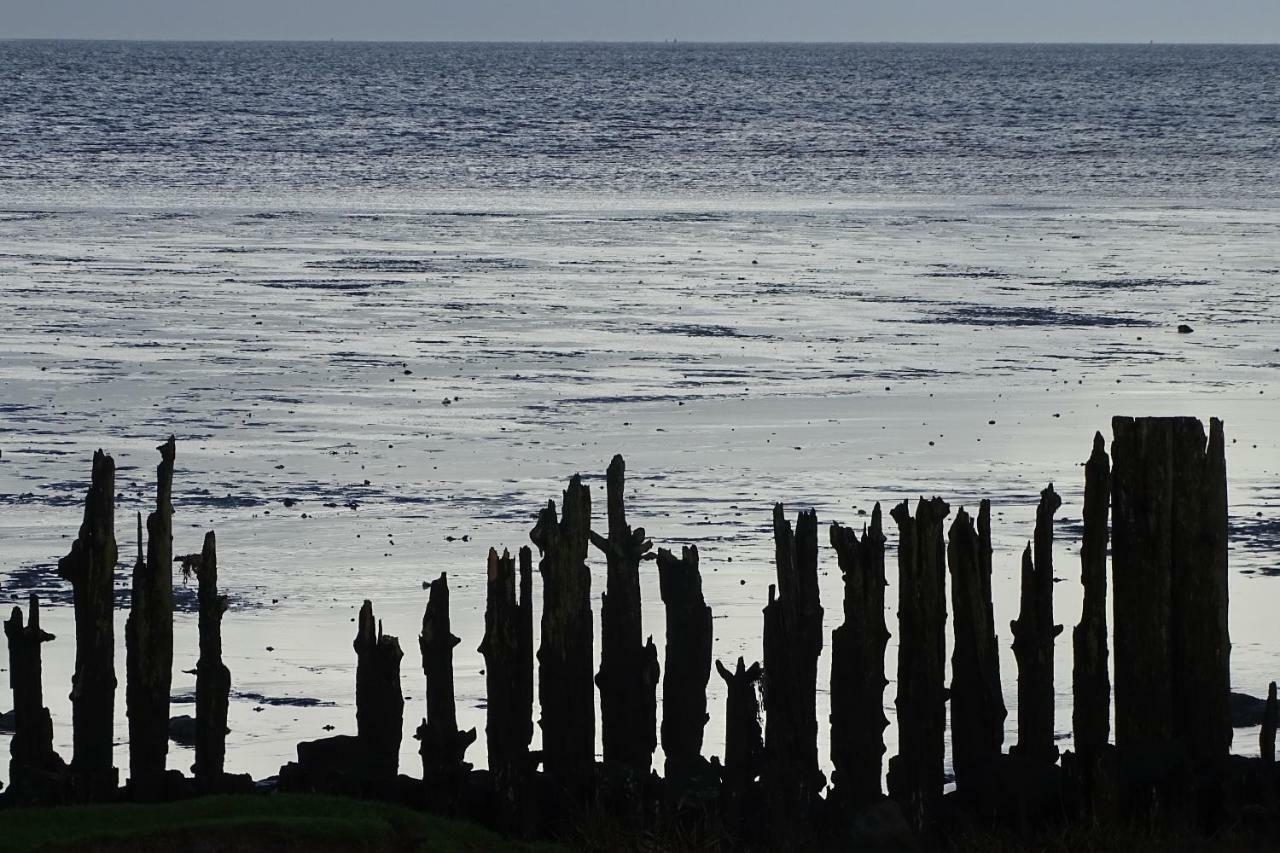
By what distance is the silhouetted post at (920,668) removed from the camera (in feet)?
21.9

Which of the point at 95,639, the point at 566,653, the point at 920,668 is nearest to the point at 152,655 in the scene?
the point at 95,639

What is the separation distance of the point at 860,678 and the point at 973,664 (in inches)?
13.8

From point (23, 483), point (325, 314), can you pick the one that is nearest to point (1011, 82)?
point (325, 314)

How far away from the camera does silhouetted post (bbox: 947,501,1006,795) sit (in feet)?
22.0

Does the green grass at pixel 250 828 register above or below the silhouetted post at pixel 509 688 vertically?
below

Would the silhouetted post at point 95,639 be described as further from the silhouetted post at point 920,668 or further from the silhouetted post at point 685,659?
the silhouetted post at point 920,668

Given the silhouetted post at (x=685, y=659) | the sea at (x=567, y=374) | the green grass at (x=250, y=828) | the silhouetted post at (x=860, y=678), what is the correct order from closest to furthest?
the green grass at (x=250, y=828), the silhouetted post at (x=860, y=678), the silhouetted post at (x=685, y=659), the sea at (x=567, y=374)

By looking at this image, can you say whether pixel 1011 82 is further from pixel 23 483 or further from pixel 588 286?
pixel 23 483

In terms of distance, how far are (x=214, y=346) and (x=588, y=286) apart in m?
6.34

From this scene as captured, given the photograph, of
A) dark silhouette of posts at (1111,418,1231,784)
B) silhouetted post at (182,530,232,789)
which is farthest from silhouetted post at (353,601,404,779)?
dark silhouette of posts at (1111,418,1231,784)

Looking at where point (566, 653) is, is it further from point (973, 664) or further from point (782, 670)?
point (973, 664)

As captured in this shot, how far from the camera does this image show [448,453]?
44.7 feet

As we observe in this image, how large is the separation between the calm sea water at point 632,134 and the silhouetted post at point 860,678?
3498 centimetres

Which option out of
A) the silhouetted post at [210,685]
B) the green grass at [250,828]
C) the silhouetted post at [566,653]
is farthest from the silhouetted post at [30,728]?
the silhouetted post at [566,653]
